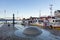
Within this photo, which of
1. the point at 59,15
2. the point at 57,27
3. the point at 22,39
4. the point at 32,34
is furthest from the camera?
the point at 59,15

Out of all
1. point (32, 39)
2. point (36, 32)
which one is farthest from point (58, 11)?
point (32, 39)

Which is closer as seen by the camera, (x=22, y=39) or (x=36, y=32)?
(x=22, y=39)

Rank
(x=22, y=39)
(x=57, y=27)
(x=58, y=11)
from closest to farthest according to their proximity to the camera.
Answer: (x=22, y=39) → (x=57, y=27) → (x=58, y=11)

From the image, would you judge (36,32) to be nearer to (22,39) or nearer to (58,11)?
(22,39)

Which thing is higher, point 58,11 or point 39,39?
point 58,11

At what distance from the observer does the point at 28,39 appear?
17.8 metres

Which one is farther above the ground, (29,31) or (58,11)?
(58,11)

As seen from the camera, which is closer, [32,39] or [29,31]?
[32,39]

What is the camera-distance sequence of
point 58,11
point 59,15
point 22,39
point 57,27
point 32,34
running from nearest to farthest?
1. point 22,39
2. point 32,34
3. point 57,27
4. point 59,15
5. point 58,11

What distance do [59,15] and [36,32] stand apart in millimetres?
39790

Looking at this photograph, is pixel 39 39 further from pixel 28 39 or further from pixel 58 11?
pixel 58 11

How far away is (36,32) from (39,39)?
14.6ft

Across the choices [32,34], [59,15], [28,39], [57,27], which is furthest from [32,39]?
[59,15]

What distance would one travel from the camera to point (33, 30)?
21.9m
